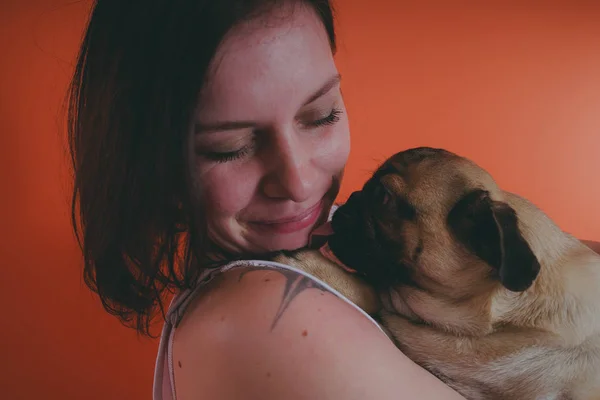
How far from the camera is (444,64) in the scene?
2.66 meters

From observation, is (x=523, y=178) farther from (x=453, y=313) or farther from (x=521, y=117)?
(x=453, y=313)

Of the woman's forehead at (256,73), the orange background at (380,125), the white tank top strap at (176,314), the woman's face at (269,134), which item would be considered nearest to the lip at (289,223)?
the woman's face at (269,134)

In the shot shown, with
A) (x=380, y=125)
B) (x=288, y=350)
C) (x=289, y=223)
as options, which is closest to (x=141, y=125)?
(x=289, y=223)

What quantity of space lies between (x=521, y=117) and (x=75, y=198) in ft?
7.65

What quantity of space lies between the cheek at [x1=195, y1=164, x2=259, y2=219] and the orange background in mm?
1494

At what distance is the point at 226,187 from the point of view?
3.04 ft

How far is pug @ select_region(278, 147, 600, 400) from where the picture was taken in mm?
970

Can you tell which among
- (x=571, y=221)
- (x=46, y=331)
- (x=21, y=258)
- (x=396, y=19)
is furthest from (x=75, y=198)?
(x=571, y=221)

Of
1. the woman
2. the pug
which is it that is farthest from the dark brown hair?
the pug

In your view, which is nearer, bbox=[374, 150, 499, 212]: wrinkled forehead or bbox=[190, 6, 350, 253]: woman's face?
bbox=[190, 6, 350, 253]: woman's face

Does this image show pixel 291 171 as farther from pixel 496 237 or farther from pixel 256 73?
pixel 496 237

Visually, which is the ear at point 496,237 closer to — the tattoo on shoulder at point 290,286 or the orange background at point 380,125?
the tattoo on shoulder at point 290,286

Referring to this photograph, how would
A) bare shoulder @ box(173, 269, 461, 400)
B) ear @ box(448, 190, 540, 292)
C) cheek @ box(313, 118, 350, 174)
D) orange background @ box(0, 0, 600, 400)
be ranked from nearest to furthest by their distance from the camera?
bare shoulder @ box(173, 269, 461, 400) < ear @ box(448, 190, 540, 292) < cheek @ box(313, 118, 350, 174) < orange background @ box(0, 0, 600, 400)

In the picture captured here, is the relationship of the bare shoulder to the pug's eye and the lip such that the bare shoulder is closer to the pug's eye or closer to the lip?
the lip
